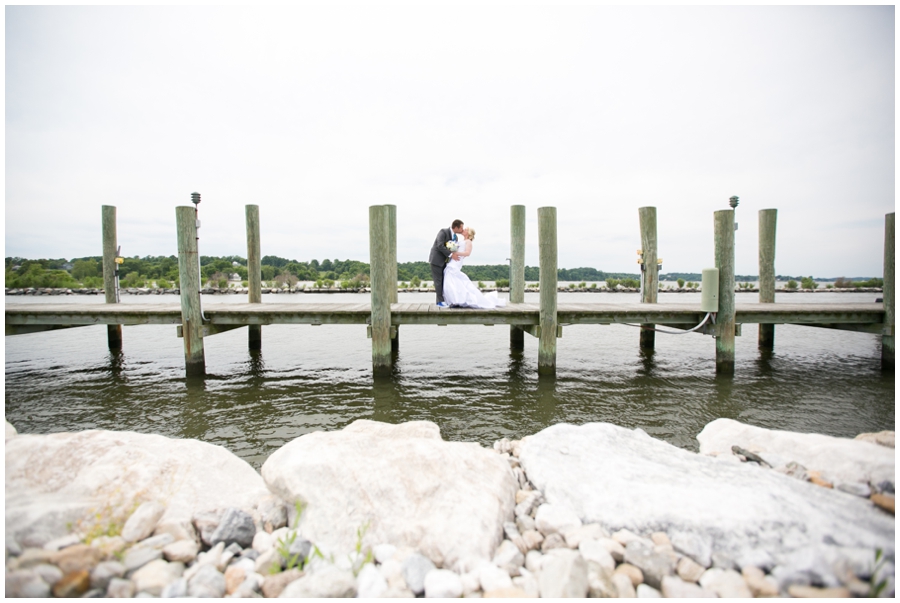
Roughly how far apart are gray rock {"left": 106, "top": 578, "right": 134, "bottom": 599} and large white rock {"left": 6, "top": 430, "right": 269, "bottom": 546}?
59 centimetres

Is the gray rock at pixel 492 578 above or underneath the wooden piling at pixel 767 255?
underneath

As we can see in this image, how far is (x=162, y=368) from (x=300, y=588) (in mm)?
10194

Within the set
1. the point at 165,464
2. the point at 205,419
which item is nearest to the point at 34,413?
the point at 205,419

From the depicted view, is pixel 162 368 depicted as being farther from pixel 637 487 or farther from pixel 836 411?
pixel 836 411

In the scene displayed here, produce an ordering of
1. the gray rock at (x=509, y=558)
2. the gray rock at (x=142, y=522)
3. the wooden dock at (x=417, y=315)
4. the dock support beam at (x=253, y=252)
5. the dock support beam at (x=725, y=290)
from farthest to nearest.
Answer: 1. the dock support beam at (x=253, y=252)
2. the wooden dock at (x=417, y=315)
3. the dock support beam at (x=725, y=290)
4. the gray rock at (x=142, y=522)
5. the gray rock at (x=509, y=558)

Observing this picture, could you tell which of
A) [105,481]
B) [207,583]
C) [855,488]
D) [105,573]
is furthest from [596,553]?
[105,481]

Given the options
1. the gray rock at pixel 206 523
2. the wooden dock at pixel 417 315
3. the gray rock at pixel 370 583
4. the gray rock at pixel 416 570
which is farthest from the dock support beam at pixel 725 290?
the gray rock at pixel 206 523

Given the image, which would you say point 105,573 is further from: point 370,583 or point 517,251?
point 517,251

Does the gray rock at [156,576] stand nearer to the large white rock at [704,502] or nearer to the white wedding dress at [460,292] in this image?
the large white rock at [704,502]

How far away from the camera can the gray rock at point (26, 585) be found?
2031mm

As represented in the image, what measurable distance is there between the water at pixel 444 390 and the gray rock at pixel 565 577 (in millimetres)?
3801

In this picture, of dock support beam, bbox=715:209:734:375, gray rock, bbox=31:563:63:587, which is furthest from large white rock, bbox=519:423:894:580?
dock support beam, bbox=715:209:734:375

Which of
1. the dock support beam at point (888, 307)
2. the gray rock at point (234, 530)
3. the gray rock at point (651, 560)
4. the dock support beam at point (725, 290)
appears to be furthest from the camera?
the dock support beam at point (888, 307)

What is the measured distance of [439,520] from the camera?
109 inches
